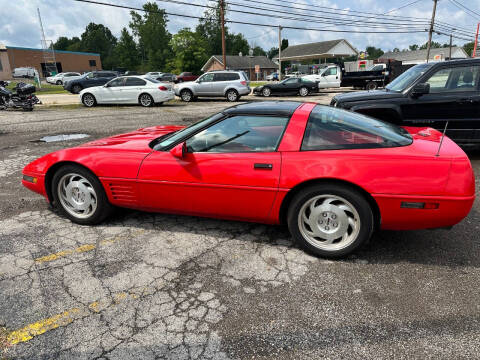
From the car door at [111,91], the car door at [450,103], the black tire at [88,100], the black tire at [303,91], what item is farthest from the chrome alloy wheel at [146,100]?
the car door at [450,103]

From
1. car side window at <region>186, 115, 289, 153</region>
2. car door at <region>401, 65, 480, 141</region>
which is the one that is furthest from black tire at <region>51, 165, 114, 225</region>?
car door at <region>401, 65, 480, 141</region>

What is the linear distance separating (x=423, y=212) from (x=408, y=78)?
4408 millimetres

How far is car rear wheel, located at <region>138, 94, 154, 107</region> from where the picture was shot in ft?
51.1

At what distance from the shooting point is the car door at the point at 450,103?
551cm

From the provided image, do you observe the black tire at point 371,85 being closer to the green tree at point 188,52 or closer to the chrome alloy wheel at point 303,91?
the chrome alloy wheel at point 303,91

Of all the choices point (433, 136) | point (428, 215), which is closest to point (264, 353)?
point (428, 215)

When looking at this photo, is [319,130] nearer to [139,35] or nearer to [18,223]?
[18,223]

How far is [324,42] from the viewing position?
197 ft

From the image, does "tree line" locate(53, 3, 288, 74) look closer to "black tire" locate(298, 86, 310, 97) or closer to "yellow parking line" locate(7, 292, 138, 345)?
"black tire" locate(298, 86, 310, 97)

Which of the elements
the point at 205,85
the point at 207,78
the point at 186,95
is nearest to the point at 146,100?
the point at 186,95

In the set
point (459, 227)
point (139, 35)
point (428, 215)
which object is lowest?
point (459, 227)

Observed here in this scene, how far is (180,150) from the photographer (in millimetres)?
3035

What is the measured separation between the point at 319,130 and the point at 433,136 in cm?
119

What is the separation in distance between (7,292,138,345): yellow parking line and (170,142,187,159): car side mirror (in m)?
1.23
